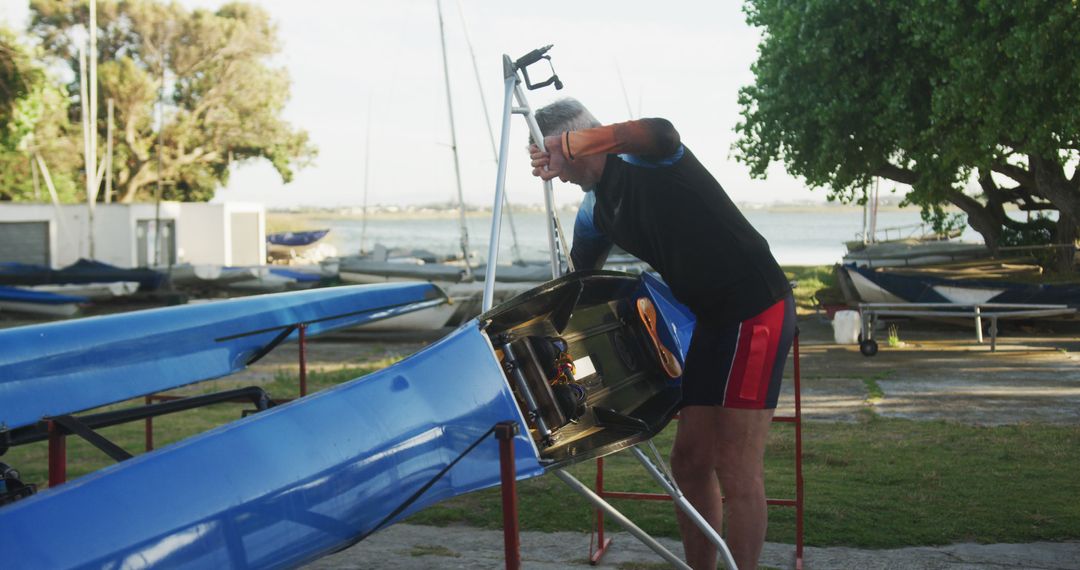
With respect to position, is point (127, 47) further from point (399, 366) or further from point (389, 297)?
point (399, 366)

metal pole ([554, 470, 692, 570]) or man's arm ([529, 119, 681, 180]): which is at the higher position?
man's arm ([529, 119, 681, 180])

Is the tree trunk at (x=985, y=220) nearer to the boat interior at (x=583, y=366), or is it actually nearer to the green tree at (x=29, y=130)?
the boat interior at (x=583, y=366)

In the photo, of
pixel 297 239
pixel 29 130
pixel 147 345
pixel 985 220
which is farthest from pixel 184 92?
pixel 147 345

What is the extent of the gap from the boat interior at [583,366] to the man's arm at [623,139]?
0.51m

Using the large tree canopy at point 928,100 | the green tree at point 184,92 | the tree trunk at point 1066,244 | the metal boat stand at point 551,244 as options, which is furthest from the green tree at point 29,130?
the metal boat stand at point 551,244

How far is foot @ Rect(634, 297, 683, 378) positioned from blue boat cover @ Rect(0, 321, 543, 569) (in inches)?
38.7

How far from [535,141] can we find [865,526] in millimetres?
2811

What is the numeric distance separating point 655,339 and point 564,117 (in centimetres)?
92

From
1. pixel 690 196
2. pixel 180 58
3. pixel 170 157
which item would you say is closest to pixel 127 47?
pixel 180 58

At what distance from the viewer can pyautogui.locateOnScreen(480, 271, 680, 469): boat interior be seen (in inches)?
129

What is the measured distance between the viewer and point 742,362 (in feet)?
10.7

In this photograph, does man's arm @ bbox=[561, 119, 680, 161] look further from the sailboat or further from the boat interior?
the sailboat

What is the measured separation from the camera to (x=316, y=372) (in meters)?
12.4

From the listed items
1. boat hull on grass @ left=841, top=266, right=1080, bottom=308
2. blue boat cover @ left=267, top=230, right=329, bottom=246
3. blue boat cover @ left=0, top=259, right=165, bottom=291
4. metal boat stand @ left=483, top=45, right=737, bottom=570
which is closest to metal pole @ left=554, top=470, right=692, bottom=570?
metal boat stand @ left=483, top=45, right=737, bottom=570
